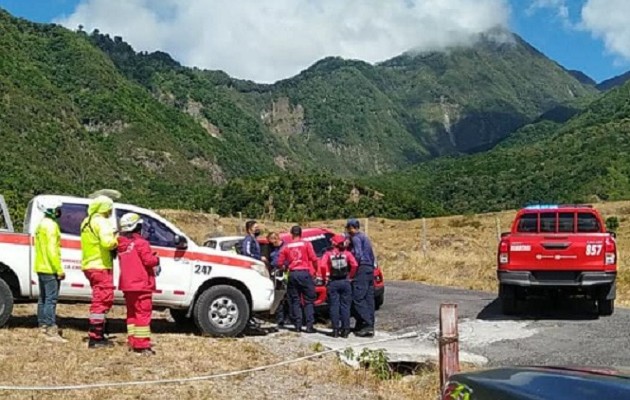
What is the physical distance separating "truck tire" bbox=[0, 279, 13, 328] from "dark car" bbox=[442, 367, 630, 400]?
8.04m

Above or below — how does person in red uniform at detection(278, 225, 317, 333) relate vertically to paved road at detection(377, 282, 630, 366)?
above

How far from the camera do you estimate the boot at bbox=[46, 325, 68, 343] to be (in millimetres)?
10297

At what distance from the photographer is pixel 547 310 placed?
14.8 m

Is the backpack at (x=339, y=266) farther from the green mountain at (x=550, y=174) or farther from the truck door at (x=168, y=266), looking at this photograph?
the green mountain at (x=550, y=174)

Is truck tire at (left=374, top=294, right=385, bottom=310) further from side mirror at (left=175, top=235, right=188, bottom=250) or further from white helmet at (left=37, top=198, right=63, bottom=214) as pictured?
white helmet at (left=37, top=198, right=63, bottom=214)

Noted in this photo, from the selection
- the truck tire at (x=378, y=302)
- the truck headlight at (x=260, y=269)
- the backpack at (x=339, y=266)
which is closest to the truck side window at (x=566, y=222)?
the truck tire at (x=378, y=302)

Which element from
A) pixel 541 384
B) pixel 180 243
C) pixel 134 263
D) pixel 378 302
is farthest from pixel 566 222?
pixel 541 384

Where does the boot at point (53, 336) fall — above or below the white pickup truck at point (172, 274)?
below

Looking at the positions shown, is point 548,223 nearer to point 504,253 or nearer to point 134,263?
point 504,253

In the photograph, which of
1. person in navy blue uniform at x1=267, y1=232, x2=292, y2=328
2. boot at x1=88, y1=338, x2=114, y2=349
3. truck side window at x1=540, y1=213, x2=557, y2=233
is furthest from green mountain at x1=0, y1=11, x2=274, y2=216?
boot at x1=88, y1=338, x2=114, y2=349

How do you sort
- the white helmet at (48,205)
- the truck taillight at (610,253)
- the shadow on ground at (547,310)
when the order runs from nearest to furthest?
the white helmet at (48,205)
the truck taillight at (610,253)
the shadow on ground at (547,310)

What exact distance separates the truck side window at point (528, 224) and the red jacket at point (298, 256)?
398 cm

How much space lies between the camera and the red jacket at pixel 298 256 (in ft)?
40.3

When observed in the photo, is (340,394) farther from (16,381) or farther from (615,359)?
(615,359)
